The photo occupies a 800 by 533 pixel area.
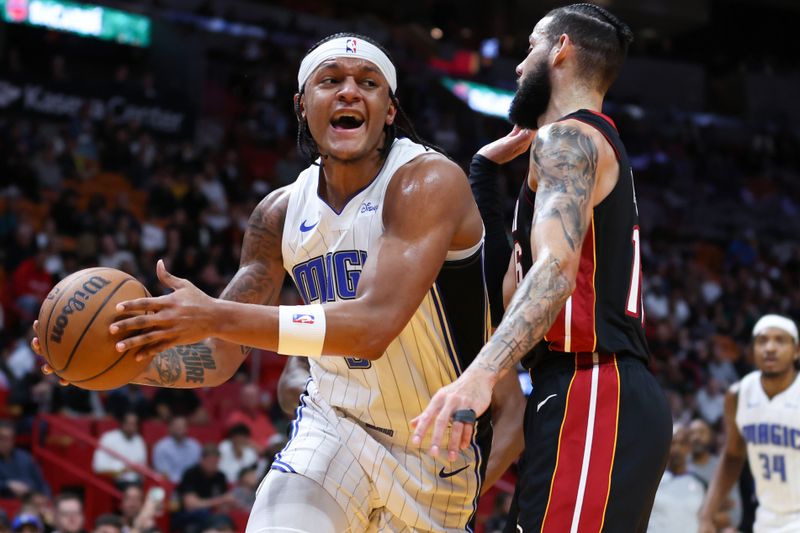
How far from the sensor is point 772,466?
7.00m

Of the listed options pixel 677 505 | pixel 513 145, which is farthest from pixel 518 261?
pixel 677 505

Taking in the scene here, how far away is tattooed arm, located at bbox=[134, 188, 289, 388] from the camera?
4.17 m

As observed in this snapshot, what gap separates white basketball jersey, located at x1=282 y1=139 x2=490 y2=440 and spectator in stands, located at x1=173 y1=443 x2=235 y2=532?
556 cm

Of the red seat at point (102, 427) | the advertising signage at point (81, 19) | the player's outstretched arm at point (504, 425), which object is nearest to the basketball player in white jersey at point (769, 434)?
the player's outstretched arm at point (504, 425)

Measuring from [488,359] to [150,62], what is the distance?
1870 centimetres

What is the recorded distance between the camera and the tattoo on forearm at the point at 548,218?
10.4ft

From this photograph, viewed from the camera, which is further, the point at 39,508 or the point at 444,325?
the point at 39,508

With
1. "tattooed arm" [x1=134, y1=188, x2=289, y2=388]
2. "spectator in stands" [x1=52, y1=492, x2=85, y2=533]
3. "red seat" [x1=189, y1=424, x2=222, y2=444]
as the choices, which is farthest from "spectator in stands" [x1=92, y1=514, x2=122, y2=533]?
"tattooed arm" [x1=134, y1=188, x2=289, y2=388]

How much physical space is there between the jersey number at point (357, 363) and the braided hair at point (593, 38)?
1362 mm

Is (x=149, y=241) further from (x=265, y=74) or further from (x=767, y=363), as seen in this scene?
(x=767, y=363)

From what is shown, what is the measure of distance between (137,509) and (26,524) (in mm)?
1337

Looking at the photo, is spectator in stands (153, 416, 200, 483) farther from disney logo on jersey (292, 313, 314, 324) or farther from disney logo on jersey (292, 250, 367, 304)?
disney logo on jersey (292, 313, 314, 324)

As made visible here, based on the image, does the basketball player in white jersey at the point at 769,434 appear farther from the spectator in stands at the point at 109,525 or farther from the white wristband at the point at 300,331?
the spectator in stands at the point at 109,525

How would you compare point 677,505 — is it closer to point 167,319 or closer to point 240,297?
point 240,297
